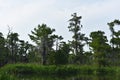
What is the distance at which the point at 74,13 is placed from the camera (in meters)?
65.8

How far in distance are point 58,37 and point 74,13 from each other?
21.4 feet

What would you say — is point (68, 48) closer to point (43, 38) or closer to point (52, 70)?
point (43, 38)

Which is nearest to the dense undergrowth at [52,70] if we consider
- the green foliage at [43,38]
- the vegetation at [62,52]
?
the vegetation at [62,52]

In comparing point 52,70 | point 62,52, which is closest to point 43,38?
point 62,52

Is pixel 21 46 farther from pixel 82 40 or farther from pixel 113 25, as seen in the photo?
pixel 113 25

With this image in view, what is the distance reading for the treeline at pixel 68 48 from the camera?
52125 millimetres

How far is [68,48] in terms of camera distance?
6431 cm

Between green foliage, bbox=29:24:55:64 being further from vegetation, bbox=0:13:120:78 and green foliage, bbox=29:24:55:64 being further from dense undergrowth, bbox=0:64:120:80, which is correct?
dense undergrowth, bbox=0:64:120:80

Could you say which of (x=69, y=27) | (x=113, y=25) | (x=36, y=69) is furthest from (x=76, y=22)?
(x=36, y=69)

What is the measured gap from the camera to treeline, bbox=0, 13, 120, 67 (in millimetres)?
52125

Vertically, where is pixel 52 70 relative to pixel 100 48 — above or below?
below

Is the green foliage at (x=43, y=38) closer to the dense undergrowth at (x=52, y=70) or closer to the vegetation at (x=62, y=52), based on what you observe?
the vegetation at (x=62, y=52)

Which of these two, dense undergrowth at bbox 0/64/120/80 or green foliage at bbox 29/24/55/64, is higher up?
green foliage at bbox 29/24/55/64

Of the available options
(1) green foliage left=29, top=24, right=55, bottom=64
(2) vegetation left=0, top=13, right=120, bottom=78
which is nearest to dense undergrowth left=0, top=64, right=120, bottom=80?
(2) vegetation left=0, top=13, right=120, bottom=78
